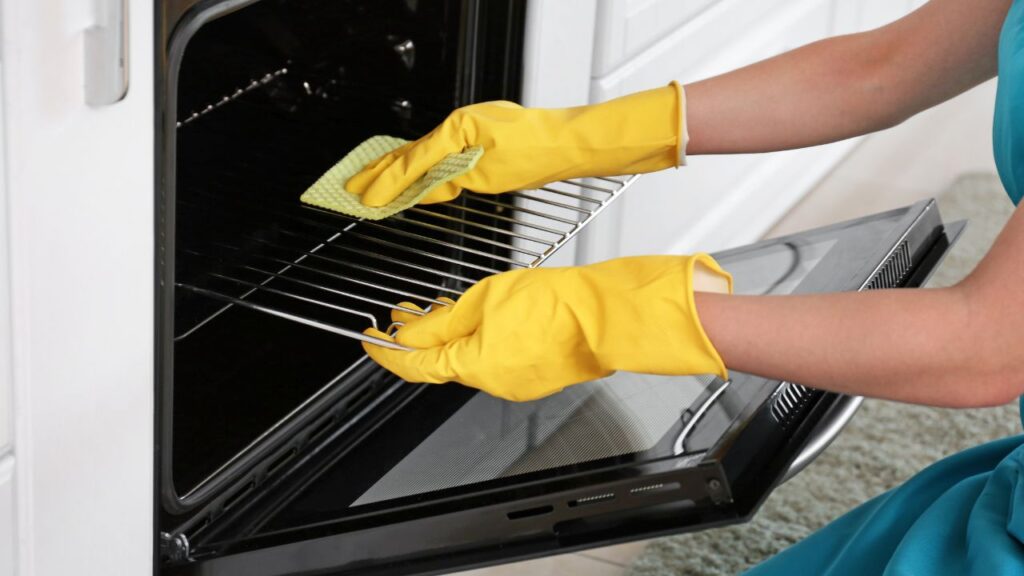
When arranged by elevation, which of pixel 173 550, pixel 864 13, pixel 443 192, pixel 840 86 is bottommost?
pixel 173 550

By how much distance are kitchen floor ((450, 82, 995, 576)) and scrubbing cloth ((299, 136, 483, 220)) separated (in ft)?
5.46

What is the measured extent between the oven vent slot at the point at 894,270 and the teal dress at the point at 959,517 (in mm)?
210

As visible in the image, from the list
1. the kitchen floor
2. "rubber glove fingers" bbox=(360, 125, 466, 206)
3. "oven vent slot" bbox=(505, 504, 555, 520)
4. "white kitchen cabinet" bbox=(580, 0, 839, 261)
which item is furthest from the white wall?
"oven vent slot" bbox=(505, 504, 555, 520)

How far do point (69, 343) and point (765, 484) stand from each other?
63 centimetres

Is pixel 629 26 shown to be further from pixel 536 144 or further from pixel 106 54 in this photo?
pixel 106 54

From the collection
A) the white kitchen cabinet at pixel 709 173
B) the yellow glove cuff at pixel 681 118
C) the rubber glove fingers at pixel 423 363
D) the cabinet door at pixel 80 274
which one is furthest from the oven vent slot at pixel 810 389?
the cabinet door at pixel 80 274

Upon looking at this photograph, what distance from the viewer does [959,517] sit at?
51.0 inches

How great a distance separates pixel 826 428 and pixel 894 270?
293mm

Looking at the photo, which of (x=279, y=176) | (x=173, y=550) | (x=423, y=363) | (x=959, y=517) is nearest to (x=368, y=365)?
(x=279, y=176)

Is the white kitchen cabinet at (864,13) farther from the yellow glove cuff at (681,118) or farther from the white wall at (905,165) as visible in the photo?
the yellow glove cuff at (681,118)

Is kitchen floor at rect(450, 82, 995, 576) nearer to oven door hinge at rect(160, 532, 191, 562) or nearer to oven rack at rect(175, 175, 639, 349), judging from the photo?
oven rack at rect(175, 175, 639, 349)

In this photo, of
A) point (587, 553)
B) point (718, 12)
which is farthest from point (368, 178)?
point (718, 12)

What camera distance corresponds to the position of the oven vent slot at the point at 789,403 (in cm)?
128

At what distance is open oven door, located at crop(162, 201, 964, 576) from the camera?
1173 mm
